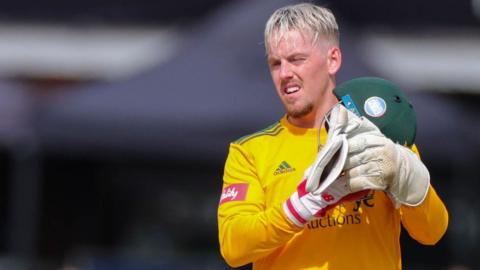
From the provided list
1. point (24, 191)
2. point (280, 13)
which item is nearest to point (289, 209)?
point (280, 13)

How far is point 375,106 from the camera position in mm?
3795

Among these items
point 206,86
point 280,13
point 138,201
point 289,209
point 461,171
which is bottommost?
point 138,201

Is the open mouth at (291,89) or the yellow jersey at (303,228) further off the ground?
the open mouth at (291,89)

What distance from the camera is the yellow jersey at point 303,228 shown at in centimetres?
379

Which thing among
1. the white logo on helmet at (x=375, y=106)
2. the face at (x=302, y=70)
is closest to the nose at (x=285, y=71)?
the face at (x=302, y=70)

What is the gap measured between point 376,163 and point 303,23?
0.63 m

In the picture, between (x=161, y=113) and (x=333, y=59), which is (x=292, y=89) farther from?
(x=161, y=113)

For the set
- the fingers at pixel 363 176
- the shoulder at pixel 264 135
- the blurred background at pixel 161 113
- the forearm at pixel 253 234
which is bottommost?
the blurred background at pixel 161 113

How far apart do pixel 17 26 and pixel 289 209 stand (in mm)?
12175

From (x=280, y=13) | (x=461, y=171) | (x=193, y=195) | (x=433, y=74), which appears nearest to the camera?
(x=280, y=13)

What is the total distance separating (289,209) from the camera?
3.64 m

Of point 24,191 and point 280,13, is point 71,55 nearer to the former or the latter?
point 24,191

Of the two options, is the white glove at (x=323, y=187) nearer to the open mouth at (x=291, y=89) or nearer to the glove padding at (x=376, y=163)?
the glove padding at (x=376, y=163)

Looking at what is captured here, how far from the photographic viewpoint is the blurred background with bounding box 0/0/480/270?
9.62 metres
